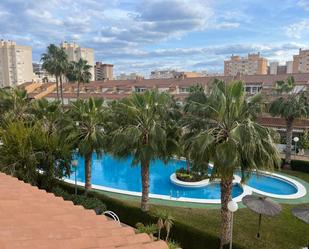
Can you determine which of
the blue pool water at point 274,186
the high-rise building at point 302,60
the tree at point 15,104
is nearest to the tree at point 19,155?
the tree at point 15,104

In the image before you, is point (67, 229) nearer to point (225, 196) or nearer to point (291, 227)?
point (225, 196)

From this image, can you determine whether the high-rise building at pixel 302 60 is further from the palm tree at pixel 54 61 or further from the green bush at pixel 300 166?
Answer: the green bush at pixel 300 166

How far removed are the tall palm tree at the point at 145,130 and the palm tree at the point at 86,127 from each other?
2.08m

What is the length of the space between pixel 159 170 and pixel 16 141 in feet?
48.1

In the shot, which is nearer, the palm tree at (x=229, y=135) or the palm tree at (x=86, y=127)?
the palm tree at (x=229, y=135)

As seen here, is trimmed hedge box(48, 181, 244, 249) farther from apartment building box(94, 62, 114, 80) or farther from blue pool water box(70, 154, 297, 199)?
apartment building box(94, 62, 114, 80)

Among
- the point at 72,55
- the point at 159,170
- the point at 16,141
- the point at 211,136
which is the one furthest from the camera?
the point at 72,55

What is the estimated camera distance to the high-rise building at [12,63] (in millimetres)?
108812

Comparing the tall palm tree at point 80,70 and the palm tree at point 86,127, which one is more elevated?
the tall palm tree at point 80,70

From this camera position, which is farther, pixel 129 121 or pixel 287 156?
pixel 287 156

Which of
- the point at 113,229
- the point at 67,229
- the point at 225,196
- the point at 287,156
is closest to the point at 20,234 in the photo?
the point at 67,229

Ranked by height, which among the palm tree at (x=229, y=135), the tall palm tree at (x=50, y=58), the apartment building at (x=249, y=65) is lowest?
the palm tree at (x=229, y=135)

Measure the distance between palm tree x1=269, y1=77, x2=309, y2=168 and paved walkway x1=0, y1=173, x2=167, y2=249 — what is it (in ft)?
69.0

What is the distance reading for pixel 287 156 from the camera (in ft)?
83.5
